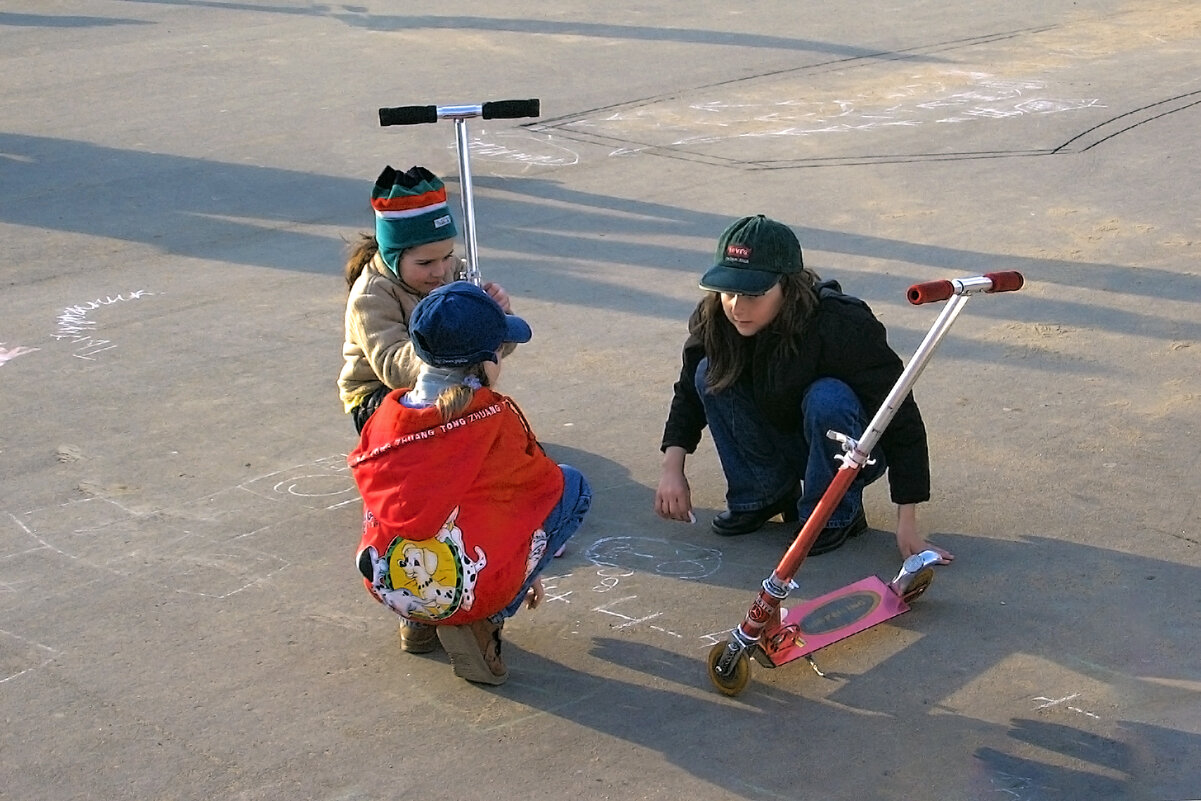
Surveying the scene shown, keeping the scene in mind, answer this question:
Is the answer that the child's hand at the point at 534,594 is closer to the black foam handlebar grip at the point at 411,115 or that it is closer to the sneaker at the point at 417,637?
the sneaker at the point at 417,637

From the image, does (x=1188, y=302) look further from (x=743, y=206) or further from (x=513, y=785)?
(x=513, y=785)

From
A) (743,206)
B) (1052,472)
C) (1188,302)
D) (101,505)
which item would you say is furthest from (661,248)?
(101,505)

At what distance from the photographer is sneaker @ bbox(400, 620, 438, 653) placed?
347 centimetres

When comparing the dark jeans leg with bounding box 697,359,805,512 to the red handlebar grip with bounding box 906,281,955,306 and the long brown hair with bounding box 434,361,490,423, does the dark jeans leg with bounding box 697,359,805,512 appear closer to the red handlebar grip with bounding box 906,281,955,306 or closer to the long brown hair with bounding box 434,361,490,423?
the long brown hair with bounding box 434,361,490,423

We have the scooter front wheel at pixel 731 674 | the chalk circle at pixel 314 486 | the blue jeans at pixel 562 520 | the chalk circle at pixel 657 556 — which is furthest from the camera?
the chalk circle at pixel 314 486

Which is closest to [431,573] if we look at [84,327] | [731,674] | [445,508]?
[445,508]

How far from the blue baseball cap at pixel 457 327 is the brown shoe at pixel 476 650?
62cm

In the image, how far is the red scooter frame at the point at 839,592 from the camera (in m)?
2.84

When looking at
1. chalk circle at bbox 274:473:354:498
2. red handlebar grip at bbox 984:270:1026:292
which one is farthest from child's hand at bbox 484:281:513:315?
red handlebar grip at bbox 984:270:1026:292

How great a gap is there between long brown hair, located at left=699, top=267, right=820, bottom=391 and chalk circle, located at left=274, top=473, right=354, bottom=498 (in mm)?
1244

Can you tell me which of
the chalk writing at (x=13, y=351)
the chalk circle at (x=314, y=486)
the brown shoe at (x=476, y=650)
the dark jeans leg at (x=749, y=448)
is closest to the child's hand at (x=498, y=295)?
the dark jeans leg at (x=749, y=448)

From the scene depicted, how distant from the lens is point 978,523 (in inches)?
159

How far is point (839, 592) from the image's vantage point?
11.7 ft

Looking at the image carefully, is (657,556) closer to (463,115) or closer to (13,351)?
(463,115)
